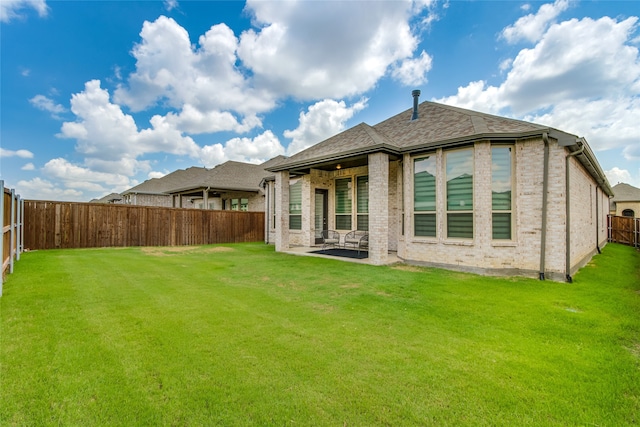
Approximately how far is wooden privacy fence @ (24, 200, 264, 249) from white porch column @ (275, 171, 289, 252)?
5.30 meters

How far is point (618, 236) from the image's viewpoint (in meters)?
17.7

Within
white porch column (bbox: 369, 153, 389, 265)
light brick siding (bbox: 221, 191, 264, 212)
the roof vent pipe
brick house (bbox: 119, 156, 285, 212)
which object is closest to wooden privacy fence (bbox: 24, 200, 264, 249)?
light brick siding (bbox: 221, 191, 264, 212)

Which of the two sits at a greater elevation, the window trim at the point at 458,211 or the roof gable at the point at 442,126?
the roof gable at the point at 442,126

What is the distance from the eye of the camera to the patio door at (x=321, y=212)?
1247 cm

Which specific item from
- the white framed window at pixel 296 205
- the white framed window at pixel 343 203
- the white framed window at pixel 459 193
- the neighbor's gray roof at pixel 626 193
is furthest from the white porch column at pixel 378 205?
the neighbor's gray roof at pixel 626 193

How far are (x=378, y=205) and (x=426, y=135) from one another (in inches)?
104

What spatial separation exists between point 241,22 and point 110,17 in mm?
4872

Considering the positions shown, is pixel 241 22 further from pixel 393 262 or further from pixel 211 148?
pixel 211 148

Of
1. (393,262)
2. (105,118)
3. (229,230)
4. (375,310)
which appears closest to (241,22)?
(105,118)

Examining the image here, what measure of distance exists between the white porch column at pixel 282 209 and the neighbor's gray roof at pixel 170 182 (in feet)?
45.2

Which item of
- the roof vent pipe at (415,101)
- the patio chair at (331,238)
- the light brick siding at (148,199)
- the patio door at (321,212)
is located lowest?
the patio chair at (331,238)

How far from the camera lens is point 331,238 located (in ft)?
39.0

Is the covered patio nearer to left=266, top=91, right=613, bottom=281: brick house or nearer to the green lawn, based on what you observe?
left=266, top=91, right=613, bottom=281: brick house

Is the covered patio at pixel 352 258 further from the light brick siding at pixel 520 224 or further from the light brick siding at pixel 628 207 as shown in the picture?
the light brick siding at pixel 628 207
